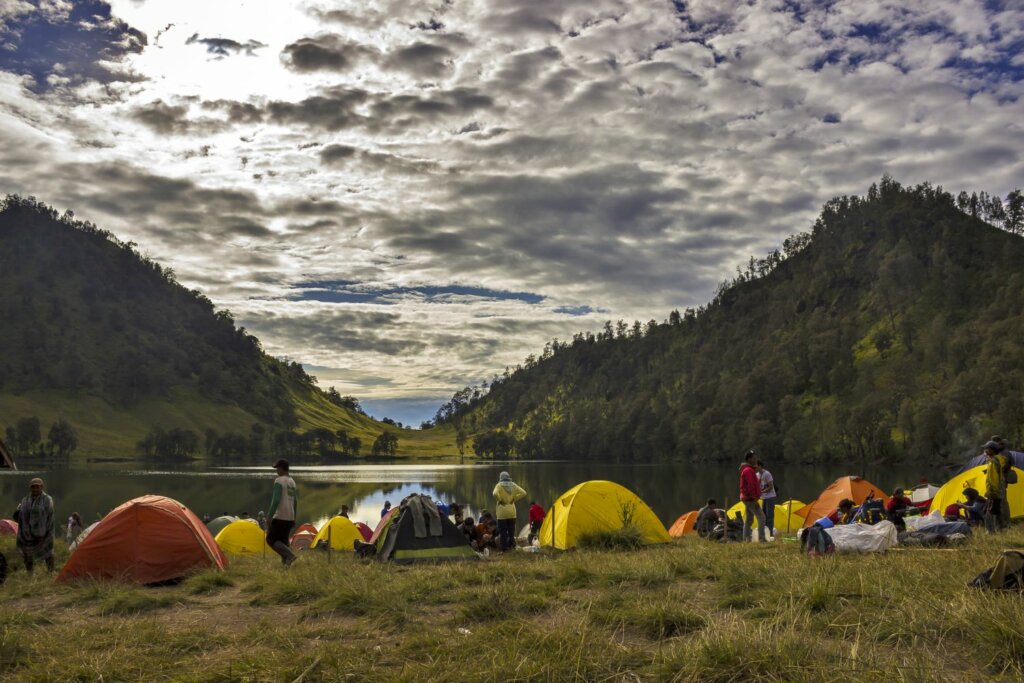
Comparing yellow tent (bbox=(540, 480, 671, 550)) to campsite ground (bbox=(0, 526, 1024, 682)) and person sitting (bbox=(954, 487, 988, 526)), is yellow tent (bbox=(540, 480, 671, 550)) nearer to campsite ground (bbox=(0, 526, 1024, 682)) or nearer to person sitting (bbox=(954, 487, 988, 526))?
campsite ground (bbox=(0, 526, 1024, 682))

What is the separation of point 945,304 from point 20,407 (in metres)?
235

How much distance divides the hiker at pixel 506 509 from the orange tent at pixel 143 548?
703 cm

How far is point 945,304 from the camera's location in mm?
150500

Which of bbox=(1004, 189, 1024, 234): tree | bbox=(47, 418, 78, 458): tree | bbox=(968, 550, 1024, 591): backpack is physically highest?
bbox=(1004, 189, 1024, 234): tree

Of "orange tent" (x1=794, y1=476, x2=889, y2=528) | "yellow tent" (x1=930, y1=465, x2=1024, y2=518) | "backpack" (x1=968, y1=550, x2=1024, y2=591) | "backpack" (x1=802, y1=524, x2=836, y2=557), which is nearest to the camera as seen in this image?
"backpack" (x1=968, y1=550, x2=1024, y2=591)

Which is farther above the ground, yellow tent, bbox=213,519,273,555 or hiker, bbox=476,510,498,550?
hiker, bbox=476,510,498,550

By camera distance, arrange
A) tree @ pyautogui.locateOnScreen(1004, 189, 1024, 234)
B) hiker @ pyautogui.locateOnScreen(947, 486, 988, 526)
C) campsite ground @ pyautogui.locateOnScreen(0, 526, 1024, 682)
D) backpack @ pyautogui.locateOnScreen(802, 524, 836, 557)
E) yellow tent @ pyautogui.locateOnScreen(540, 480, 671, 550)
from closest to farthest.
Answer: campsite ground @ pyautogui.locateOnScreen(0, 526, 1024, 682), backpack @ pyautogui.locateOnScreen(802, 524, 836, 557), hiker @ pyautogui.locateOnScreen(947, 486, 988, 526), yellow tent @ pyautogui.locateOnScreen(540, 480, 671, 550), tree @ pyautogui.locateOnScreen(1004, 189, 1024, 234)

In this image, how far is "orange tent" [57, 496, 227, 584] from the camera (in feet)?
39.9

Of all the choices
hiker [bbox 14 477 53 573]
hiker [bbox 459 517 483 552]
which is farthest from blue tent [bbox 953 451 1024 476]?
hiker [bbox 14 477 53 573]

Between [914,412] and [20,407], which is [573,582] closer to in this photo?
[914,412]

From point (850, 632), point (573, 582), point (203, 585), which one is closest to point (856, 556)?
point (573, 582)

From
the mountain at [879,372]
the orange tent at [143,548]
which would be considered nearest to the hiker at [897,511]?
the orange tent at [143,548]

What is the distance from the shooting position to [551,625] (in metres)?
7.02

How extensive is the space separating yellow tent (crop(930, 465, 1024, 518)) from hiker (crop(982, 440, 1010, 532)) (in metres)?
5.10
